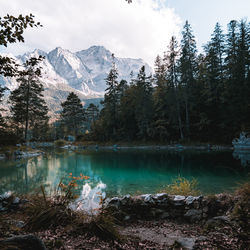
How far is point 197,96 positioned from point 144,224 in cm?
2780

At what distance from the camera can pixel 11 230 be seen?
2758 millimetres

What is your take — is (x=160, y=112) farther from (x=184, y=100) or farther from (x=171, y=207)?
(x=171, y=207)

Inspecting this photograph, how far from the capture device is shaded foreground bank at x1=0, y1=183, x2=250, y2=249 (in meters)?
2.54

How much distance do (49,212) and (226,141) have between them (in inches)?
979

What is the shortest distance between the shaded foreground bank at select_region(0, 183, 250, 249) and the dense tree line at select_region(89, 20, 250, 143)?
71.6 ft

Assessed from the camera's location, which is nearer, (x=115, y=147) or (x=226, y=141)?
(x=226, y=141)

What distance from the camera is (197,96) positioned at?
28656 mm

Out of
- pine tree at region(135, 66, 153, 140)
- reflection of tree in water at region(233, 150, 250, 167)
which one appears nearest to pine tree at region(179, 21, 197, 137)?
pine tree at region(135, 66, 153, 140)

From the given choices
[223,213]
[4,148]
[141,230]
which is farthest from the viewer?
A: [4,148]

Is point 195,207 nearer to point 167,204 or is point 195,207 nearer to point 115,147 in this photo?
point 167,204

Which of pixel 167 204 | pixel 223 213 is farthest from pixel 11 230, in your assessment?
pixel 223 213

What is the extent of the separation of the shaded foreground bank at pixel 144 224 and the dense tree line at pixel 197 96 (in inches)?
859

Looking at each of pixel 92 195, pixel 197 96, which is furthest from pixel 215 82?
pixel 92 195

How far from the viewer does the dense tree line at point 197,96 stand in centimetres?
2402
